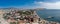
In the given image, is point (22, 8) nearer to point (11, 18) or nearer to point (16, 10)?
point (16, 10)

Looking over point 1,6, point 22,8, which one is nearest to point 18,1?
point 22,8

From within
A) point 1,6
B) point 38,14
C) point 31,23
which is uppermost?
point 1,6

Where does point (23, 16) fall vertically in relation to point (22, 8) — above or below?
below

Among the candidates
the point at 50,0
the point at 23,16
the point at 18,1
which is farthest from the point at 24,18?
the point at 50,0

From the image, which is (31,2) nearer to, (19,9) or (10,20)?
(19,9)

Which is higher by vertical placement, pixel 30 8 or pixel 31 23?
pixel 30 8
